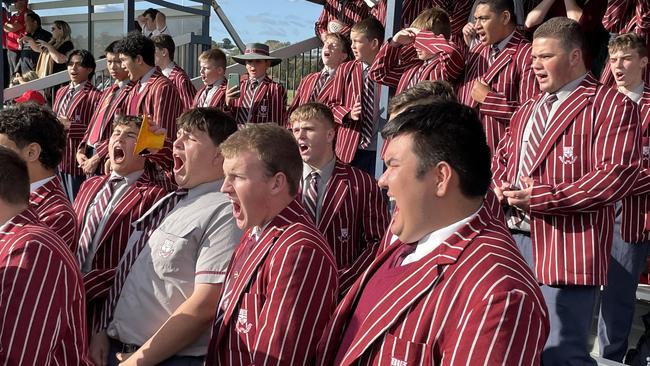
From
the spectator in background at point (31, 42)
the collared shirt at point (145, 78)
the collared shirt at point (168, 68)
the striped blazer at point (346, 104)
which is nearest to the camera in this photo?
the striped blazer at point (346, 104)

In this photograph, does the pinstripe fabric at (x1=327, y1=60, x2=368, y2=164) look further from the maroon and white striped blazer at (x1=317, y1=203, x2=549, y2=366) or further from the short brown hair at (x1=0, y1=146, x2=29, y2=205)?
the maroon and white striped blazer at (x1=317, y1=203, x2=549, y2=366)

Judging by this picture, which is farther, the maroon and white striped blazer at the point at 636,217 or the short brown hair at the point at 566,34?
the maroon and white striped blazer at the point at 636,217

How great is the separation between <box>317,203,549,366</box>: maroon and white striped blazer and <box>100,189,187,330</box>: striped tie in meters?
1.44

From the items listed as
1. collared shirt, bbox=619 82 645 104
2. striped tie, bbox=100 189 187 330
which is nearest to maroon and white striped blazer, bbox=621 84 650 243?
collared shirt, bbox=619 82 645 104

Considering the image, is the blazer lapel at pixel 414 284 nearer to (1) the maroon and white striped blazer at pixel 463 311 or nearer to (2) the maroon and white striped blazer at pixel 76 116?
(1) the maroon and white striped blazer at pixel 463 311

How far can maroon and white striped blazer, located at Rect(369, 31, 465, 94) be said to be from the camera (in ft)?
15.1

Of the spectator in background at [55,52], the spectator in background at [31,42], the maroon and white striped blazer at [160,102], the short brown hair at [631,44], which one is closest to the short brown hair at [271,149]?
the short brown hair at [631,44]

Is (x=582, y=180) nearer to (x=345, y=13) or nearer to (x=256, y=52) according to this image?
(x=256, y=52)

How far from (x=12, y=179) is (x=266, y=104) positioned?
188 inches

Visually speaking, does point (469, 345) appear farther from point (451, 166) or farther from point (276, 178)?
point (276, 178)

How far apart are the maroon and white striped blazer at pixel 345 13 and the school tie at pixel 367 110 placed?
8.31 feet

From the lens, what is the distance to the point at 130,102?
233 inches

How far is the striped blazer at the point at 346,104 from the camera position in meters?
5.64

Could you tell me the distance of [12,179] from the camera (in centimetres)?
245
